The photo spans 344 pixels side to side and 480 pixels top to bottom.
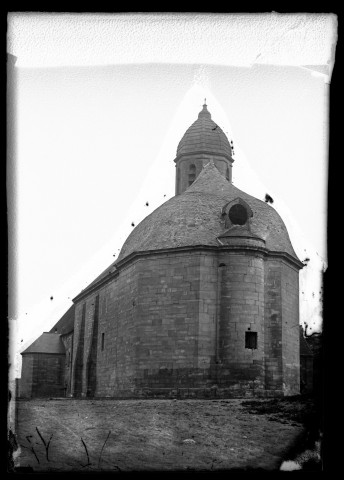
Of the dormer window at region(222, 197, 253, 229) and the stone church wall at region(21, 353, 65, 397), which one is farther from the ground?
the dormer window at region(222, 197, 253, 229)

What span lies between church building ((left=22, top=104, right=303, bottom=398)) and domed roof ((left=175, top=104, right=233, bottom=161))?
7.90 m

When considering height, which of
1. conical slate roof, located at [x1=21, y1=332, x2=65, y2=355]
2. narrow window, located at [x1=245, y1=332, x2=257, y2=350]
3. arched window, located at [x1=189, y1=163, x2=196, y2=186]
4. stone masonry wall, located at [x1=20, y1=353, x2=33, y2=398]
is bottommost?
stone masonry wall, located at [x1=20, y1=353, x2=33, y2=398]

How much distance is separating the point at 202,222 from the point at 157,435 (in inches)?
488

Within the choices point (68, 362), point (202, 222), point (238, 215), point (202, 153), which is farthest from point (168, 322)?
point (68, 362)

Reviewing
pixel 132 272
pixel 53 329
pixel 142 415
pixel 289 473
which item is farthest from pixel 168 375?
pixel 53 329

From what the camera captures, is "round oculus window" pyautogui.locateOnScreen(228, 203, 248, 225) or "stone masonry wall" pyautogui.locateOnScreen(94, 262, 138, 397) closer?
"stone masonry wall" pyautogui.locateOnScreen(94, 262, 138, 397)

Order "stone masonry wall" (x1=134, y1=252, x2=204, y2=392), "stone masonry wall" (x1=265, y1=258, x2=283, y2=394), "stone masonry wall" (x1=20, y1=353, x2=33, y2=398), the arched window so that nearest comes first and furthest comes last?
1. "stone masonry wall" (x1=134, y1=252, x2=204, y2=392)
2. "stone masonry wall" (x1=265, y1=258, x2=283, y2=394)
3. the arched window
4. "stone masonry wall" (x1=20, y1=353, x2=33, y2=398)

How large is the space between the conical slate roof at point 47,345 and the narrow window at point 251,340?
2326cm

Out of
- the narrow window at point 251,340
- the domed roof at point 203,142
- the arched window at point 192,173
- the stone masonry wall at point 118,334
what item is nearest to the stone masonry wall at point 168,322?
the stone masonry wall at point 118,334

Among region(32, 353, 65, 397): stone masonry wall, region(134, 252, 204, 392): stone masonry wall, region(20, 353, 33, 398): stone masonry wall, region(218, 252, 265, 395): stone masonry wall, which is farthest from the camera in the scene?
region(20, 353, 33, 398): stone masonry wall

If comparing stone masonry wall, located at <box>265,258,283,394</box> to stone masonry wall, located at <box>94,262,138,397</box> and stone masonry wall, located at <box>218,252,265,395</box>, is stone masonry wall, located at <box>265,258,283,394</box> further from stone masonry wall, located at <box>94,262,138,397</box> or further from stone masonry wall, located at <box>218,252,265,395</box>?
stone masonry wall, located at <box>94,262,138,397</box>

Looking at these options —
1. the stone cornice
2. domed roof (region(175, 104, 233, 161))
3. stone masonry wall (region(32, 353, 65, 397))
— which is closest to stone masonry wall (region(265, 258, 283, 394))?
the stone cornice

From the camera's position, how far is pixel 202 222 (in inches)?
985

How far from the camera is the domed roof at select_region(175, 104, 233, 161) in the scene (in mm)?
34750
